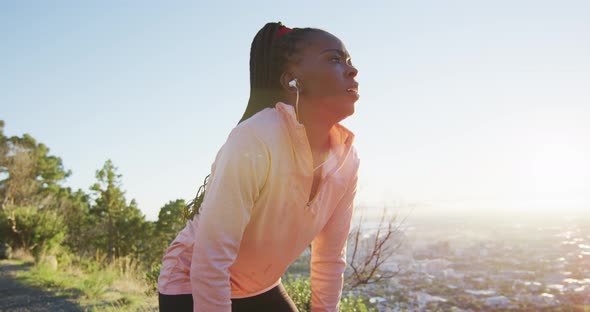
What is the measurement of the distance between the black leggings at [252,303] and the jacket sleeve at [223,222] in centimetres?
19

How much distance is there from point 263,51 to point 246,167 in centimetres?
59

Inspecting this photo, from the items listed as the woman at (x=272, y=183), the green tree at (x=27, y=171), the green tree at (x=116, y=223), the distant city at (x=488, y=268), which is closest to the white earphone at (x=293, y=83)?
the woman at (x=272, y=183)

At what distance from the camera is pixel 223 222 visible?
4.38 feet

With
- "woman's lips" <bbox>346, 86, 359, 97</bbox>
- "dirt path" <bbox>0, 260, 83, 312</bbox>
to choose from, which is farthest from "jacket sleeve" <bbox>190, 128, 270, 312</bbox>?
"dirt path" <bbox>0, 260, 83, 312</bbox>

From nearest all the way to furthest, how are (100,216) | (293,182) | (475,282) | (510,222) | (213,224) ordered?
(213,224) < (293,182) < (100,216) < (475,282) < (510,222)

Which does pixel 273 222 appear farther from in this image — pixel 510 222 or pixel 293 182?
pixel 510 222

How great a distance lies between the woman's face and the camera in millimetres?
1599

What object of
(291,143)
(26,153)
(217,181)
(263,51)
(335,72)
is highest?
(26,153)

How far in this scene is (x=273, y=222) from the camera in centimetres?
154

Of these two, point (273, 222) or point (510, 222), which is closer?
point (273, 222)

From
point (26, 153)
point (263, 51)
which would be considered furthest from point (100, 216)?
point (263, 51)

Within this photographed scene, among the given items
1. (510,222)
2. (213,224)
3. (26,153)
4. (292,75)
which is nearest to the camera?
(213,224)

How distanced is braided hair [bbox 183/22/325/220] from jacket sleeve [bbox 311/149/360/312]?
51 centimetres

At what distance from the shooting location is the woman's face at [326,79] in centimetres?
160
